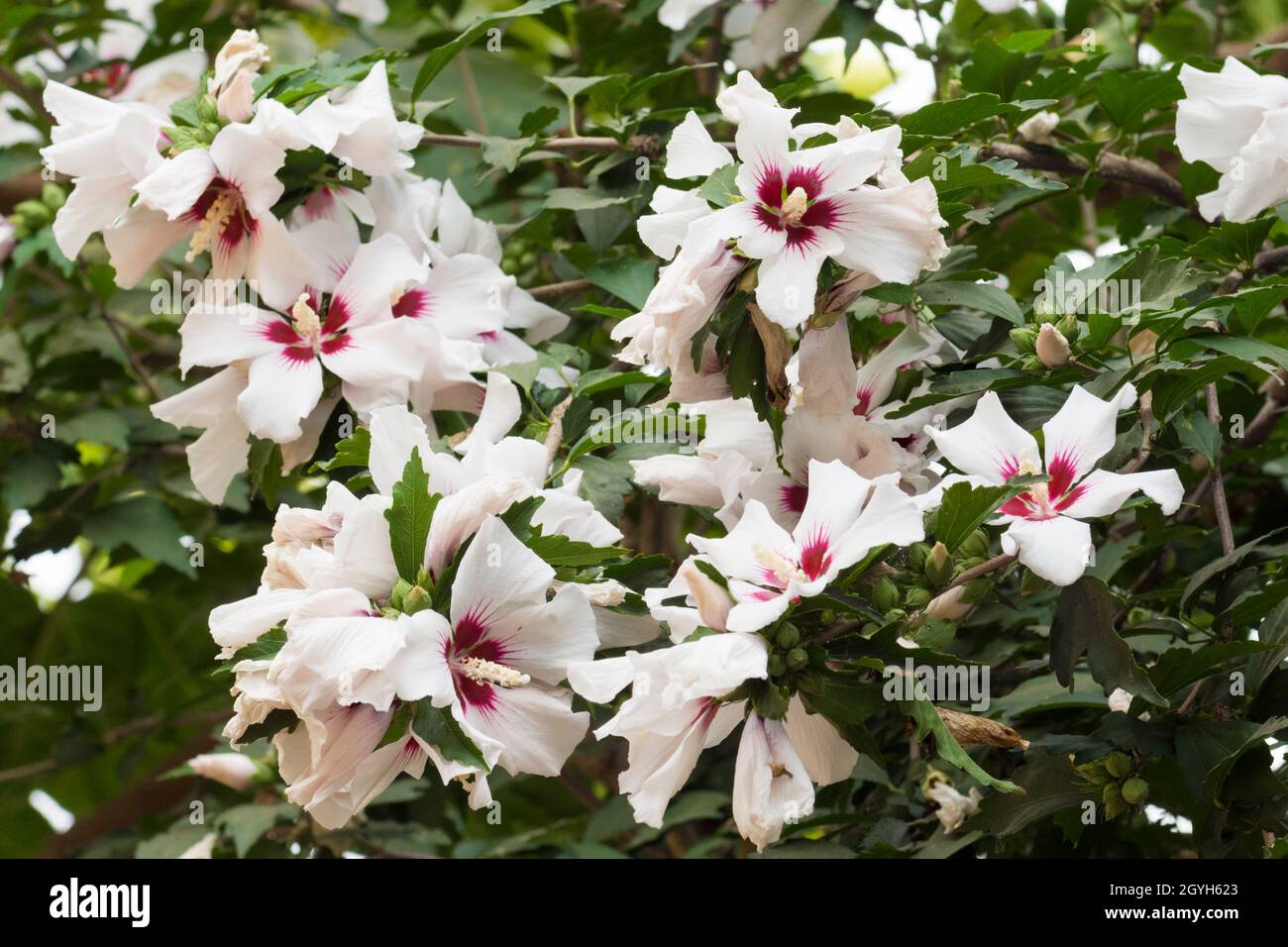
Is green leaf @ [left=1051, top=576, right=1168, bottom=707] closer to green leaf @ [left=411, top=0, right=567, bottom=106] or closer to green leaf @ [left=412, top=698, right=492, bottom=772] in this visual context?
green leaf @ [left=412, top=698, right=492, bottom=772]

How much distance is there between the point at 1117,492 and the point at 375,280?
67 centimetres

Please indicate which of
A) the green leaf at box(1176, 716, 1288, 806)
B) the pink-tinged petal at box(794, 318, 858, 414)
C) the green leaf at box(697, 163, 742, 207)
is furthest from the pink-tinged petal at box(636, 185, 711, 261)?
the green leaf at box(1176, 716, 1288, 806)

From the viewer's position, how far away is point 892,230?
3.15ft

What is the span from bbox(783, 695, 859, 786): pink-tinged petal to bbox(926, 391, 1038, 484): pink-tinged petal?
8.0 inches

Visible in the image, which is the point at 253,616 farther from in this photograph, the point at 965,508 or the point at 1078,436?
the point at 1078,436

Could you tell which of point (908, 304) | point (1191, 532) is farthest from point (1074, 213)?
point (908, 304)

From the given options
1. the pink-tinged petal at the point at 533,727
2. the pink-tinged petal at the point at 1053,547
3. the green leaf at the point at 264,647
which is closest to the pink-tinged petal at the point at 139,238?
the green leaf at the point at 264,647

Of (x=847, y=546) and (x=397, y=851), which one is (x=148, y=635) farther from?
(x=847, y=546)

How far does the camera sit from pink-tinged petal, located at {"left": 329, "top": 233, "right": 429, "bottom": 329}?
4.09ft

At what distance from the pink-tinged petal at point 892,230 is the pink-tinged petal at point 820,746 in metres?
0.31

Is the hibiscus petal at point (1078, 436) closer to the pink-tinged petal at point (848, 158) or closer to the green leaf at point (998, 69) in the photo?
the pink-tinged petal at point (848, 158)
